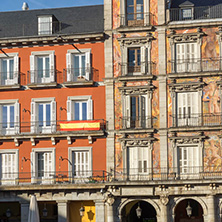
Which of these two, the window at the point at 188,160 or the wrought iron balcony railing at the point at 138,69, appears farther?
the wrought iron balcony railing at the point at 138,69

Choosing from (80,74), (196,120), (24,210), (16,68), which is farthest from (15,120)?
(196,120)

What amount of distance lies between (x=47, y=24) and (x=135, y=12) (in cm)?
718

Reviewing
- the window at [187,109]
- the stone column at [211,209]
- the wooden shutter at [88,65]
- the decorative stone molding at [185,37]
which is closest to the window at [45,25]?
the wooden shutter at [88,65]

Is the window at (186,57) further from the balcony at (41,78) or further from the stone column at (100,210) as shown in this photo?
the stone column at (100,210)

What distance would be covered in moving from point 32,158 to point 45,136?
205 cm

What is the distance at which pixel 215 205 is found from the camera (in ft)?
155

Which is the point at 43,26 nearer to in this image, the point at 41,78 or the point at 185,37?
the point at 41,78

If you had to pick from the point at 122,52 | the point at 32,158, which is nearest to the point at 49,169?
the point at 32,158

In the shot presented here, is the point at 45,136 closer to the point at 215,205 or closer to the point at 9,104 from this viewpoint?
the point at 9,104

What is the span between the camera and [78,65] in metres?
50.8

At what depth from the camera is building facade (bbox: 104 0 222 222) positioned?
157 feet

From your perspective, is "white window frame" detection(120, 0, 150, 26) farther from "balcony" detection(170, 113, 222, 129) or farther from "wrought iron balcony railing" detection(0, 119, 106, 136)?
"wrought iron balcony railing" detection(0, 119, 106, 136)

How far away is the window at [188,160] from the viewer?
157ft

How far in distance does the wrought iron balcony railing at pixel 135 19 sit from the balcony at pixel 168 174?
36.2 ft
